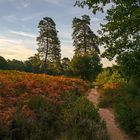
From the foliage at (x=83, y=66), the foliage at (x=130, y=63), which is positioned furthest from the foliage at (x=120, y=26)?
the foliage at (x=83, y=66)

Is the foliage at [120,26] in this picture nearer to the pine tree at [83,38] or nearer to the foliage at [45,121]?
the foliage at [45,121]

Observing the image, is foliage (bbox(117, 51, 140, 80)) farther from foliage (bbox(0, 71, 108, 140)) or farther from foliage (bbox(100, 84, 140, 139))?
foliage (bbox(0, 71, 108, 140))

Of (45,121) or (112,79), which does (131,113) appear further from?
(112,79)

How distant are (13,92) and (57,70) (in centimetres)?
5620

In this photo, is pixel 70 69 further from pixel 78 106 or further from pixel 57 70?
pixel 78 106

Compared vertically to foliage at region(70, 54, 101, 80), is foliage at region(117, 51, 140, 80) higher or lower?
lower

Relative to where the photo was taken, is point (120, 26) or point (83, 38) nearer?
point (120, 26)

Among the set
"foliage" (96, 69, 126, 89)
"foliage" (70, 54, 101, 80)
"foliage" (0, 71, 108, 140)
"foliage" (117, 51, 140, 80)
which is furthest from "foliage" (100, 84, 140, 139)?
"foliage" (70, 54, 101, 80)

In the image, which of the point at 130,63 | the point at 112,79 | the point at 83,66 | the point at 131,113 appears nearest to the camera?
the point at 130,63

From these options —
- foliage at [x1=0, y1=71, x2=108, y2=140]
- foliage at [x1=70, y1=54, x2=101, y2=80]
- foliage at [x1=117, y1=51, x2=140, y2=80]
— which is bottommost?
foliage at [x1=0, y1=71, x2=108, y2=140]

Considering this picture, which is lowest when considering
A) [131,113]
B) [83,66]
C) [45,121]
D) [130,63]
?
[45,121]

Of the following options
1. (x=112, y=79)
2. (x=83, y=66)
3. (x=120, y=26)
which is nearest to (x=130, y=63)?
(x=120, y=26)

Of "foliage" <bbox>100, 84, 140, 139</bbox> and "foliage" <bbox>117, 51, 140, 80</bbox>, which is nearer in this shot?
"foliage" <bbox>117, 51, 140, 80</bbox>

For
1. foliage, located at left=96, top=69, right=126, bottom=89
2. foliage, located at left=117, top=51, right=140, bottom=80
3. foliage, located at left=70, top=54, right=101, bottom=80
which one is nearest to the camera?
foliage, located at left=117, top=51, right=140, bottom=80
